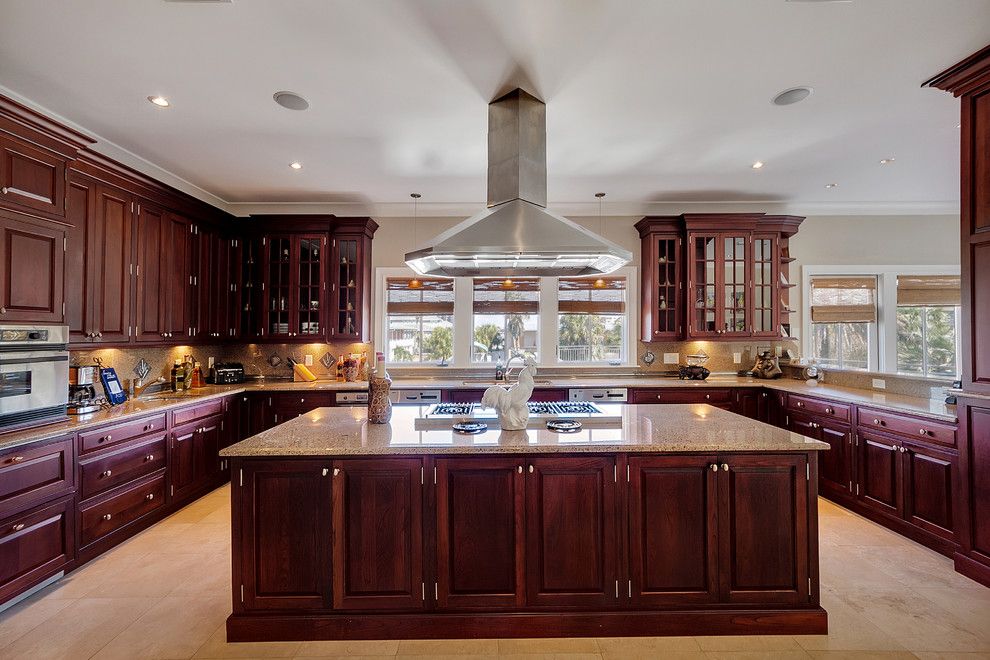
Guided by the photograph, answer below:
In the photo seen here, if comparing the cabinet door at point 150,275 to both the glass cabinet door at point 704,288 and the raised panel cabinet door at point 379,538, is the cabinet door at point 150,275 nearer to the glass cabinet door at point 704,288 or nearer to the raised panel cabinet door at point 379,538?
the raised panel cabinet door at point 379,538

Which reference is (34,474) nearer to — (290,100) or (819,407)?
(290,100)

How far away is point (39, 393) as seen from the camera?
100.0 inches

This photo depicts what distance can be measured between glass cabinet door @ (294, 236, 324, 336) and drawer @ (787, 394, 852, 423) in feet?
15.7

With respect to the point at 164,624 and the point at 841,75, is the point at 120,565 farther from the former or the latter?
the point at 841,75

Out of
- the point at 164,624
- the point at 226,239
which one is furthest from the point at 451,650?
the point at 226,239

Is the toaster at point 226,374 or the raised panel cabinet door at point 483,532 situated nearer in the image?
the raised panel cabinet door at point 483,532

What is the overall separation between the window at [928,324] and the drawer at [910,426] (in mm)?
2581

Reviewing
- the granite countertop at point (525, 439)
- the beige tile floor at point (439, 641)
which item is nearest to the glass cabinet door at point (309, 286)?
the beige tile floor at point (439, 641)

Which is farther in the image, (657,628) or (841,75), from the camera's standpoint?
(841,75)

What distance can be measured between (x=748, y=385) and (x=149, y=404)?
17.6 ft

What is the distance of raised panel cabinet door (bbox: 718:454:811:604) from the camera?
6.93 ft

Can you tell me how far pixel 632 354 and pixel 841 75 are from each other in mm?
3241

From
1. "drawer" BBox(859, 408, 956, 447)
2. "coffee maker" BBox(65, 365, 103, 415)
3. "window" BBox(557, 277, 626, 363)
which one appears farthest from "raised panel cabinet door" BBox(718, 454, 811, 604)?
"coffee maker" BBox(65, 365, 103, 415)

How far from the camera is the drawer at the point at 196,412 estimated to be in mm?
3586
